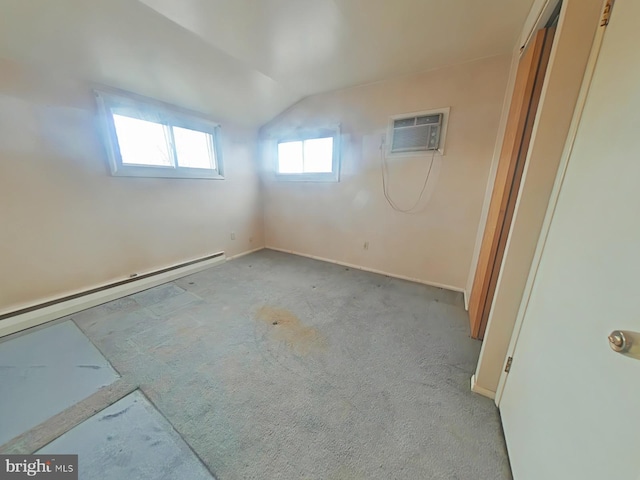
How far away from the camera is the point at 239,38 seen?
6.42 feet

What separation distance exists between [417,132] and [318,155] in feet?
4.51

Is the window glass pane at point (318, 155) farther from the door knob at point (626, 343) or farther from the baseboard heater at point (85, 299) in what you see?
the door knob at point (626, 343)

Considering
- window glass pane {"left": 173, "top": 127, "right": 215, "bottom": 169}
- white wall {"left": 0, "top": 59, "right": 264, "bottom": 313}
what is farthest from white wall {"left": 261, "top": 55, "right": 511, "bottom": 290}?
white wall {"left": 0, "top": 59, "right": 264, "bottom": 313}

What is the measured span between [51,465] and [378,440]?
4.79 feet

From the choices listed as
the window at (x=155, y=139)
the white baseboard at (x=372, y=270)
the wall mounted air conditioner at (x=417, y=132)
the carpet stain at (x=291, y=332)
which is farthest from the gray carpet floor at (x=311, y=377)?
the wall mounted air conditioner at (x=417, y=132)

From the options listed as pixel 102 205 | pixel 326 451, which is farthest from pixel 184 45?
pixel 326 451

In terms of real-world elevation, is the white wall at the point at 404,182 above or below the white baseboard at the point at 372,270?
above

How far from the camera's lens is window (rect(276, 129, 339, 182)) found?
10.4ft

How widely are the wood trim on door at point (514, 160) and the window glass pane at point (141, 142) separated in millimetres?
3429

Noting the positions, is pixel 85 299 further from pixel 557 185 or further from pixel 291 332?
pixel 557 185

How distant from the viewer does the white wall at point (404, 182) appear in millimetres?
2291

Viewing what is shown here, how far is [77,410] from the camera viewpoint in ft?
3.98

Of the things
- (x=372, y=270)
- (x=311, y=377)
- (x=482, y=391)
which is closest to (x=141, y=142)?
(x=311, y=377)

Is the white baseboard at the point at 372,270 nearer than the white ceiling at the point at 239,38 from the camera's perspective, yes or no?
No
